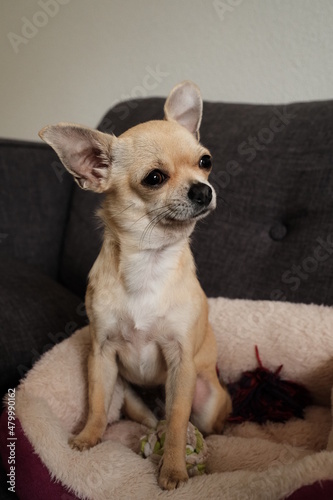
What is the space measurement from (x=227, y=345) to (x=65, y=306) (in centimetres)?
60

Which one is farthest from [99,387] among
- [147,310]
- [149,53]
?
[149,53]

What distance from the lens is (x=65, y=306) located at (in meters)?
1.61

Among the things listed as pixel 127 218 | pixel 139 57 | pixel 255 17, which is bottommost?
pixel 127 218

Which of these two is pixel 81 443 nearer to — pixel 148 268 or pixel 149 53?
pixel 148 268

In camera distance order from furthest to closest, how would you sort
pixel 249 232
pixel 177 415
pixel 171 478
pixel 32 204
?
pixel 32 204 → pixel 249 232 → pixel 177 415 → pixel 171 478

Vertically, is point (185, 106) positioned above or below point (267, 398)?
above

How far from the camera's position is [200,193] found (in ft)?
3.30

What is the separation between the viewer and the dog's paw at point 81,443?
41.8 inches

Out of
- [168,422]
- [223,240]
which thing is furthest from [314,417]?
[223,240]

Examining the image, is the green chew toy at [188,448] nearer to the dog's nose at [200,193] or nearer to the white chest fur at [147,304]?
the white chest fur at [147,304]

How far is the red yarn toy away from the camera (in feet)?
4.04

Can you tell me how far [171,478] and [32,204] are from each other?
1.42 m

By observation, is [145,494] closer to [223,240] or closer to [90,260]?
[223,240]

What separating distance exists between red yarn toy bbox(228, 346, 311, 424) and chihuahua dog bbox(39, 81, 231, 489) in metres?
0.08
